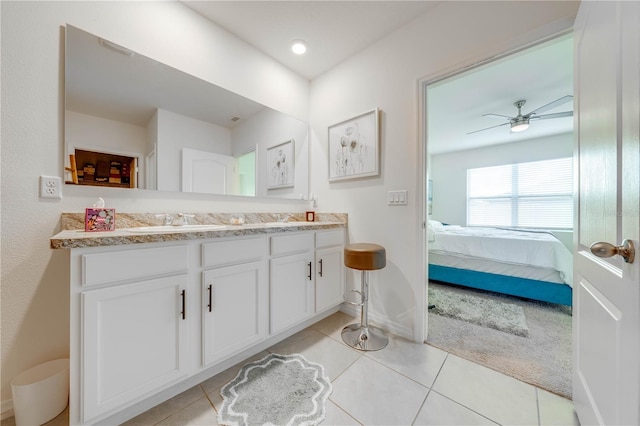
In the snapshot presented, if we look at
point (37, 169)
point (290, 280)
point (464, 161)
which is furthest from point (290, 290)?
point (464, 161)

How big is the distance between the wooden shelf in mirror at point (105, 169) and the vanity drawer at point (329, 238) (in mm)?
1368

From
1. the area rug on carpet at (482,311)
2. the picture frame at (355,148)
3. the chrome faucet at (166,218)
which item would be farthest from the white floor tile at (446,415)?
the chrome faucet at (166,218)

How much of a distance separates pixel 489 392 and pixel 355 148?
1957 mm

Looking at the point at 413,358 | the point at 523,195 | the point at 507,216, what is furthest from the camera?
the point at 507,216

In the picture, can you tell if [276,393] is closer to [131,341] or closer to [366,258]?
[131,341]

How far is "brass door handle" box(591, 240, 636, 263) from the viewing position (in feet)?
2.02

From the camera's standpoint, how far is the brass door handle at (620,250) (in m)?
0.62

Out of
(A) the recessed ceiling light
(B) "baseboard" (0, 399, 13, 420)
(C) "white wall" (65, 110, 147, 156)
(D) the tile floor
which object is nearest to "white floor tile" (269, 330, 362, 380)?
(D) the tile floor

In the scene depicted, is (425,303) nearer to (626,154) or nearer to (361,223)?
(361,223)

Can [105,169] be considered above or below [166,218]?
above

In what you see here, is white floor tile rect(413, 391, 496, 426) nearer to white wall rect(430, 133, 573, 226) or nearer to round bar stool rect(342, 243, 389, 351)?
round bar stool rect(342, 243, 389, 351)

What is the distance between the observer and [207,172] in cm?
186

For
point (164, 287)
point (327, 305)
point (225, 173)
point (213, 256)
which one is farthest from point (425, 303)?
point (225, 173)

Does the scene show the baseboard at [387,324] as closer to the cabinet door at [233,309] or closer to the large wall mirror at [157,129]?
the cabinet door at [233,309]
